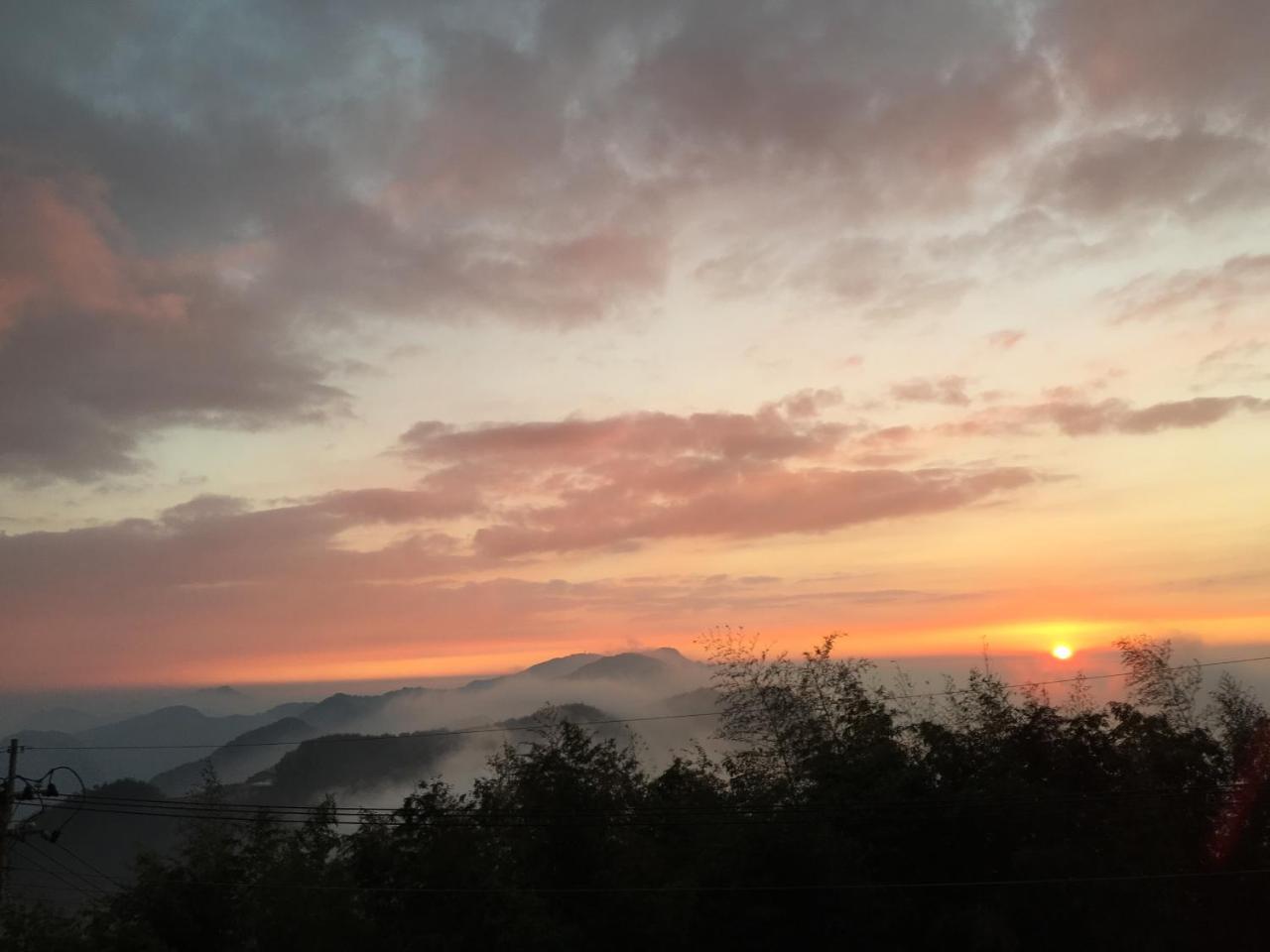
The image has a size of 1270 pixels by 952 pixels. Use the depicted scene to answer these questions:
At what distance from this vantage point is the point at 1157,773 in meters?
36.4

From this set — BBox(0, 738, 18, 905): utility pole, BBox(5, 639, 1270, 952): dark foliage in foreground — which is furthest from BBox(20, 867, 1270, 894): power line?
BBox(0, 738, 18, 905): utility pole

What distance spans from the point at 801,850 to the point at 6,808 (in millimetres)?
25509

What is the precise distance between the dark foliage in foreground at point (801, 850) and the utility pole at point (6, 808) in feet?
28.5

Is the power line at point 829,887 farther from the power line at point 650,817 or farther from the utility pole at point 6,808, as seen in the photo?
the utility pole at point 6,808

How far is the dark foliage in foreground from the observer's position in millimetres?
31969

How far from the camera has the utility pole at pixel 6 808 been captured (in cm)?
2794

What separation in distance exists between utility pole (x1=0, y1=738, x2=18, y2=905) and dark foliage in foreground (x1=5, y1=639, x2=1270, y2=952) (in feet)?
28.5

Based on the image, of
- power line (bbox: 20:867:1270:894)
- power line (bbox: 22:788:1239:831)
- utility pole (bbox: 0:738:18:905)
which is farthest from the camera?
power line (bbox: 22:788:1239:831)

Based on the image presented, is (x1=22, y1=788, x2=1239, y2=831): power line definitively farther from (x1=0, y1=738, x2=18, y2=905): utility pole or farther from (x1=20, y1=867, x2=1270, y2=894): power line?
(x1=0, y1=738, x2=18, y2=905): utility pole

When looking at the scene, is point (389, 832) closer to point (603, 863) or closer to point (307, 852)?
point (307, 852)

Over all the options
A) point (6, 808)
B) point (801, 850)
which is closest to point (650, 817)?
point (801, 850)

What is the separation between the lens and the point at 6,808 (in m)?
28.9

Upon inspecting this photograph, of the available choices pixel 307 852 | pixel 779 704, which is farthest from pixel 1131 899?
pixel 307 852

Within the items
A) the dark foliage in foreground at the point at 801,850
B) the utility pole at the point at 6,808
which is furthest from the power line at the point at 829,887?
the utility pole at the point at 6,808
